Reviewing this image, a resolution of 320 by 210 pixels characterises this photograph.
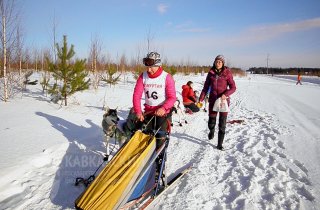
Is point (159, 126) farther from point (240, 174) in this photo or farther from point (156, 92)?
point (240, 174)

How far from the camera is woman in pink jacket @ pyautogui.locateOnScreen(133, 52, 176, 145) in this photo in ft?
11.7

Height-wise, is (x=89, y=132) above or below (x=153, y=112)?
below

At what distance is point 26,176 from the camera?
4012 millimetres

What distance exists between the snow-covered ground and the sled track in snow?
0.01m

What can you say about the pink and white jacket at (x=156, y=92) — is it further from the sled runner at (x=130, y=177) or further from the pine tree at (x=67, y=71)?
the pine tree at (x=67, y=71)

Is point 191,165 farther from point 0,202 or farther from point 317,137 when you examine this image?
point 317,137

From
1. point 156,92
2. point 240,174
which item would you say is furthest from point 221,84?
point 156,92

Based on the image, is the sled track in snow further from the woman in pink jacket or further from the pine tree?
the pine tree

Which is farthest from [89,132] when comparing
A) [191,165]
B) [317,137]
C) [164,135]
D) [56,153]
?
[317,137]

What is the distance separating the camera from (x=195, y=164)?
461 cm

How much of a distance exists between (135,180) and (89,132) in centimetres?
413

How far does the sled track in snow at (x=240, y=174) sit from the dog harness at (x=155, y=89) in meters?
1.33

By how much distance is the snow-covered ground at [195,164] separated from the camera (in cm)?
336

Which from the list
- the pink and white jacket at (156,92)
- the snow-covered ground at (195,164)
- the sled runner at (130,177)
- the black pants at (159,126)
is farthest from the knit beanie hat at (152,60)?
the snow-covered ground at (195,164)
